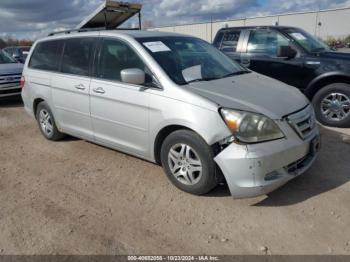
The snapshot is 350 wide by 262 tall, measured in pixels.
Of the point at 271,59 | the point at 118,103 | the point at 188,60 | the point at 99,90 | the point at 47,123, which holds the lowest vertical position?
the point at 47,123

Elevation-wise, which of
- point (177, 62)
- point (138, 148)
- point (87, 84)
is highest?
point (177, 62)

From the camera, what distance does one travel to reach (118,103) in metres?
4.07

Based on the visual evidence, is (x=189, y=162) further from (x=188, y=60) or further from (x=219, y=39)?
(x=219, y=39)

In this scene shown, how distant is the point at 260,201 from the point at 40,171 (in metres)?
2.91

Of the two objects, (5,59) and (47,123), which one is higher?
(5,59)

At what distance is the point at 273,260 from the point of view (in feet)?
8.64

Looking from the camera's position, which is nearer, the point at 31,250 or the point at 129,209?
the point at 31,250

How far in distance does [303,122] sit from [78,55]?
3147mm

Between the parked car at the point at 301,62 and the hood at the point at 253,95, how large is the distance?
90.5 inches

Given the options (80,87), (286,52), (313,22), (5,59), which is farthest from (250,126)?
(313,22)

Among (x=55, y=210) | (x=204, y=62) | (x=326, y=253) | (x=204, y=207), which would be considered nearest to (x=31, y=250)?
(x=55, y=210)

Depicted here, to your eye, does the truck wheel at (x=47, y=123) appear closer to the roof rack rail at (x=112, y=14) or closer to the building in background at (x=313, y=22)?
the roof rack rail at (x=112, y=14)

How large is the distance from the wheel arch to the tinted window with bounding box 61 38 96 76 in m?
3.97

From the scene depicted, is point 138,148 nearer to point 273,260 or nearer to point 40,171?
point 40,171
